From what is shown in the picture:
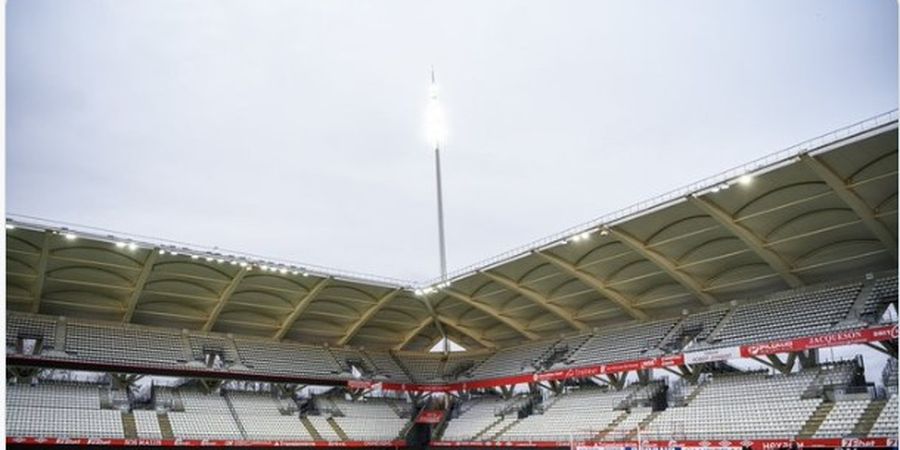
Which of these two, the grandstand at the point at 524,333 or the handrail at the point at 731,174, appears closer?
the handrail at the point at 731,174

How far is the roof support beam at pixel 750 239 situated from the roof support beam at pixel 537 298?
44.8 feet

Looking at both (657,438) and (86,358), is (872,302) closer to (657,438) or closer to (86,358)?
(657,438)

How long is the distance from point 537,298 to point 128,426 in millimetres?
24940

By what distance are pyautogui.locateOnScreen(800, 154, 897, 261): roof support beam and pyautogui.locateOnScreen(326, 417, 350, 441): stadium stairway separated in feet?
105

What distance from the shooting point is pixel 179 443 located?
39.9 meters

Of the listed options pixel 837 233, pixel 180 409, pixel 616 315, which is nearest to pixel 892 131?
pixel 837 233

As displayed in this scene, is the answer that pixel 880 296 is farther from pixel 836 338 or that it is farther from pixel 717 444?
pixel 717 444

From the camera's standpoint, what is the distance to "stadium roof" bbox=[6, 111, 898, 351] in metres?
29.1

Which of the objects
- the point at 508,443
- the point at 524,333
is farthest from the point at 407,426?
the point at 524,333

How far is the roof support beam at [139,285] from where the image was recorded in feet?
123

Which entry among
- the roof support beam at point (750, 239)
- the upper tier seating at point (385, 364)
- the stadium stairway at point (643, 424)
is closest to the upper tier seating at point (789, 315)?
the roof support beam at point (750, 239)

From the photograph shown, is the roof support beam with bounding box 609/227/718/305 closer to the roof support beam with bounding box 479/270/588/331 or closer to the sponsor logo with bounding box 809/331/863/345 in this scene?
the sponsor logo with bounding box 809/331/863/345

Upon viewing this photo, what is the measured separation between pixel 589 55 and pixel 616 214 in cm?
1550

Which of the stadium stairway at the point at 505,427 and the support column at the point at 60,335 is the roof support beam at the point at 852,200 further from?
the support column at the point at 60,335
